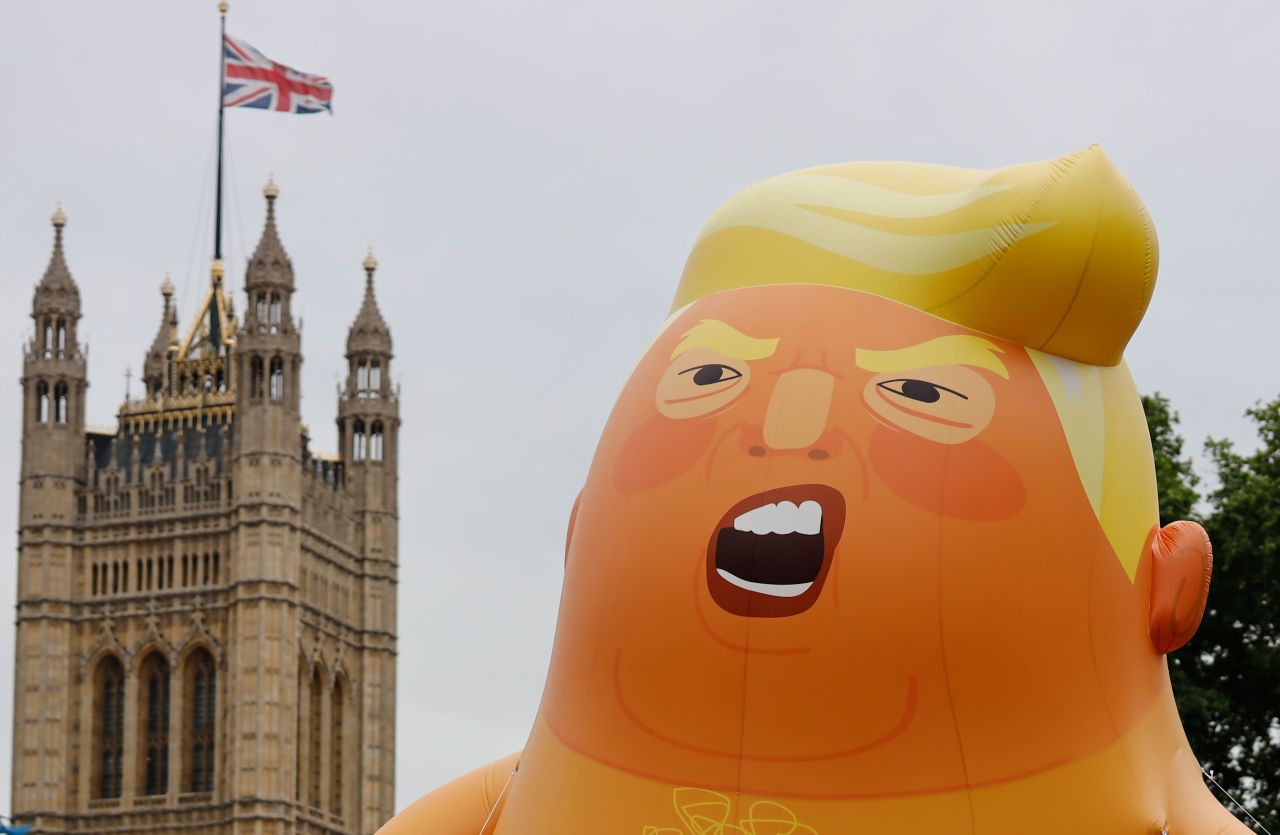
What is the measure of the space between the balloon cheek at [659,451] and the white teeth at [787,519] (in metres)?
0.45

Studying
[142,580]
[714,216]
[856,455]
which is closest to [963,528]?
[856,455]

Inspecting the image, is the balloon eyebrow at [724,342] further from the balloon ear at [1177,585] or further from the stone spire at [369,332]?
the stone spire at [369,332]

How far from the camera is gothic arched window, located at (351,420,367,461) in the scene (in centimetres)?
→ 8206

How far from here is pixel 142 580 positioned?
79.1 m

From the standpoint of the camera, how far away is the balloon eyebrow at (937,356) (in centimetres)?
1014

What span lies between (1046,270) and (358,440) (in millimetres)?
72974

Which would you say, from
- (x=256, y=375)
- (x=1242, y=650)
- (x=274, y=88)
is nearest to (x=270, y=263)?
(x=256, y=375)

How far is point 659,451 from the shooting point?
33.8 feet

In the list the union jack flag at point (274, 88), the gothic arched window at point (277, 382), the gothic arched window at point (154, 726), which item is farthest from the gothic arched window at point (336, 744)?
the union jack flag at point (274, 88)

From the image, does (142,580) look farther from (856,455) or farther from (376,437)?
(856,455)

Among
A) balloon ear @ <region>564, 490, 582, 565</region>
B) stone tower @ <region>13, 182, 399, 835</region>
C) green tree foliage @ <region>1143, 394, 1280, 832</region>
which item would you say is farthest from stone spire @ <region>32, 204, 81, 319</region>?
balloon ear @ <region>564, 490, 582, 565</region>

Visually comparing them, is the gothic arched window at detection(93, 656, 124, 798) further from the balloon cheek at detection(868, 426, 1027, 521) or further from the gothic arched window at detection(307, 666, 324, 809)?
the balloon cheek at detection(868, 426, 1027, 521)

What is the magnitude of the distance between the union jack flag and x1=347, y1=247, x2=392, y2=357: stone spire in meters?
16.3

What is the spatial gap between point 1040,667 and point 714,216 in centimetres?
276
